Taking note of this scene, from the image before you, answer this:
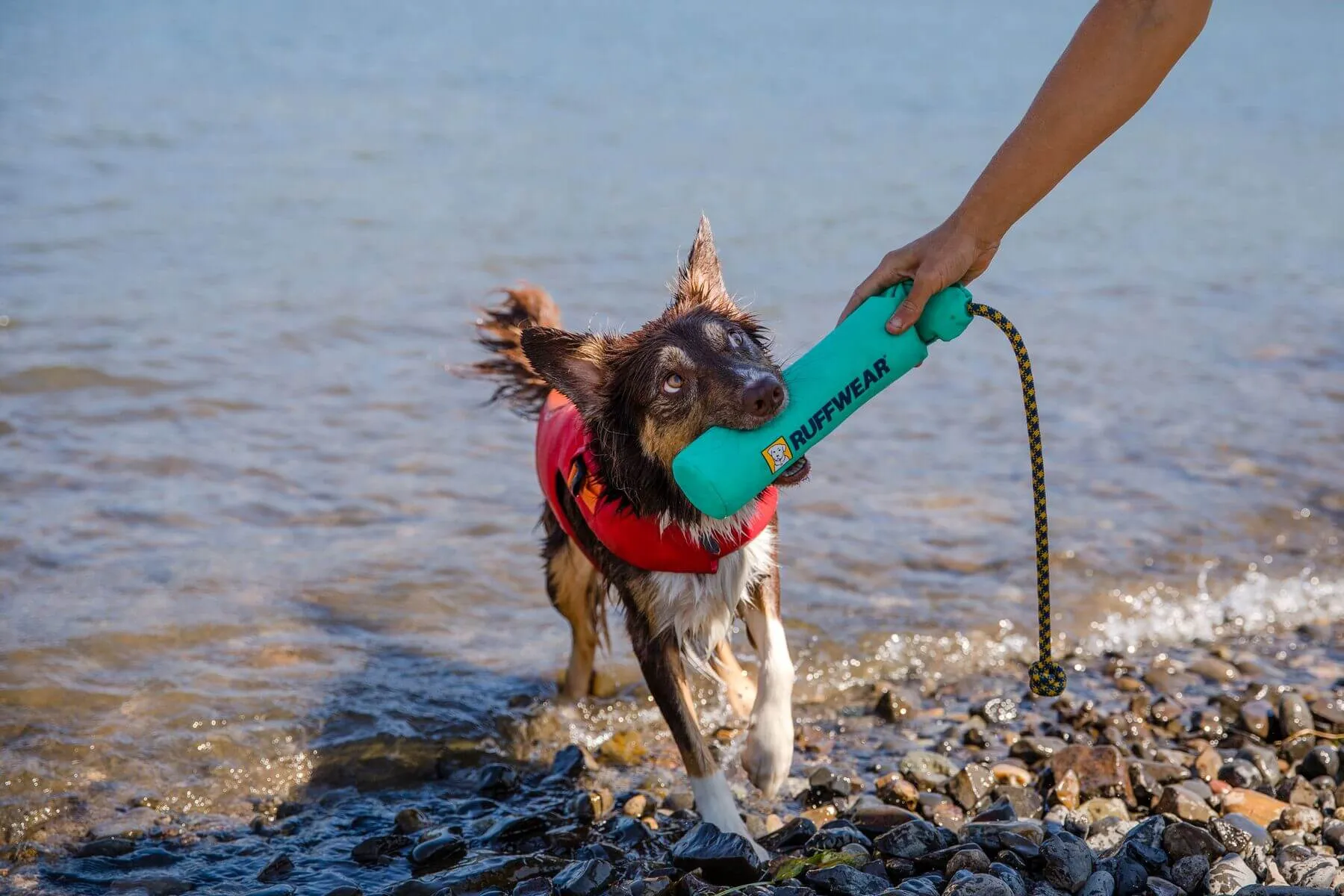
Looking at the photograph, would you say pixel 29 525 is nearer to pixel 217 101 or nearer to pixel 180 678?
pixel 180 678

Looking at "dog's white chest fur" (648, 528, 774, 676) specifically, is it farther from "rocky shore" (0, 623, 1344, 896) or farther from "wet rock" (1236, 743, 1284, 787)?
"wet rock" (1236, 743, 1284, 787)

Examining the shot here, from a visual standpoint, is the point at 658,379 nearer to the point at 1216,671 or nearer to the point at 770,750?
the point at 770,750

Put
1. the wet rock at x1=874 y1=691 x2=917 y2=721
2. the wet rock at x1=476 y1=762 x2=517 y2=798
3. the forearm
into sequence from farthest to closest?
the wet rock at x1=874 y1=691 x2=917 y2=721, the wet rock at x1=476 y1=762 x2=517 y2=798, the forearm

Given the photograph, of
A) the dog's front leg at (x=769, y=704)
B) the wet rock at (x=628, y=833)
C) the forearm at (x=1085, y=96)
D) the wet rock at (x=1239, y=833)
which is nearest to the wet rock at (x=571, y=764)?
the wet rock at (x=628, y=833)

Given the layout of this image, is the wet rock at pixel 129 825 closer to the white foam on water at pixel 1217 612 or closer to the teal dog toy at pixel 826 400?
the teal dog toy at pixel 826 400

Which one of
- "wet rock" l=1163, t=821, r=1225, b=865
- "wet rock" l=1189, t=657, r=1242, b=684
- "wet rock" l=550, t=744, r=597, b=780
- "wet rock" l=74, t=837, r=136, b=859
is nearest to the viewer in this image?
"wet rock" l=1163, t=821, r=1225, b=865

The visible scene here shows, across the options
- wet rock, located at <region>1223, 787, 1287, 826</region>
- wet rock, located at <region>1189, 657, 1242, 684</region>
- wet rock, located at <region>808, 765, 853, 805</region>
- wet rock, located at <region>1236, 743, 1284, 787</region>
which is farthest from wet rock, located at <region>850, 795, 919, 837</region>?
wet rock, located at <region>1189, 657, 1242, 684</region>

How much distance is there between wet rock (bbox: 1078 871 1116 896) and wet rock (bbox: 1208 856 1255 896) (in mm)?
276

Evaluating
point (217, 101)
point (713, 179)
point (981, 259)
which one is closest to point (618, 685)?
point (981, 259)

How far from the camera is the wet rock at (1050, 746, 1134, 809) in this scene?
4457 mm

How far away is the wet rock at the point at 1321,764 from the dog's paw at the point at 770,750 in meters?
1.97

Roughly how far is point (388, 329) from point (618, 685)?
5116 mm

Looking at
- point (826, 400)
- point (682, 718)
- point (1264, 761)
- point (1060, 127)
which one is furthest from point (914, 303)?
point (1264, 761)

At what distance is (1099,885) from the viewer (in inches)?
141
